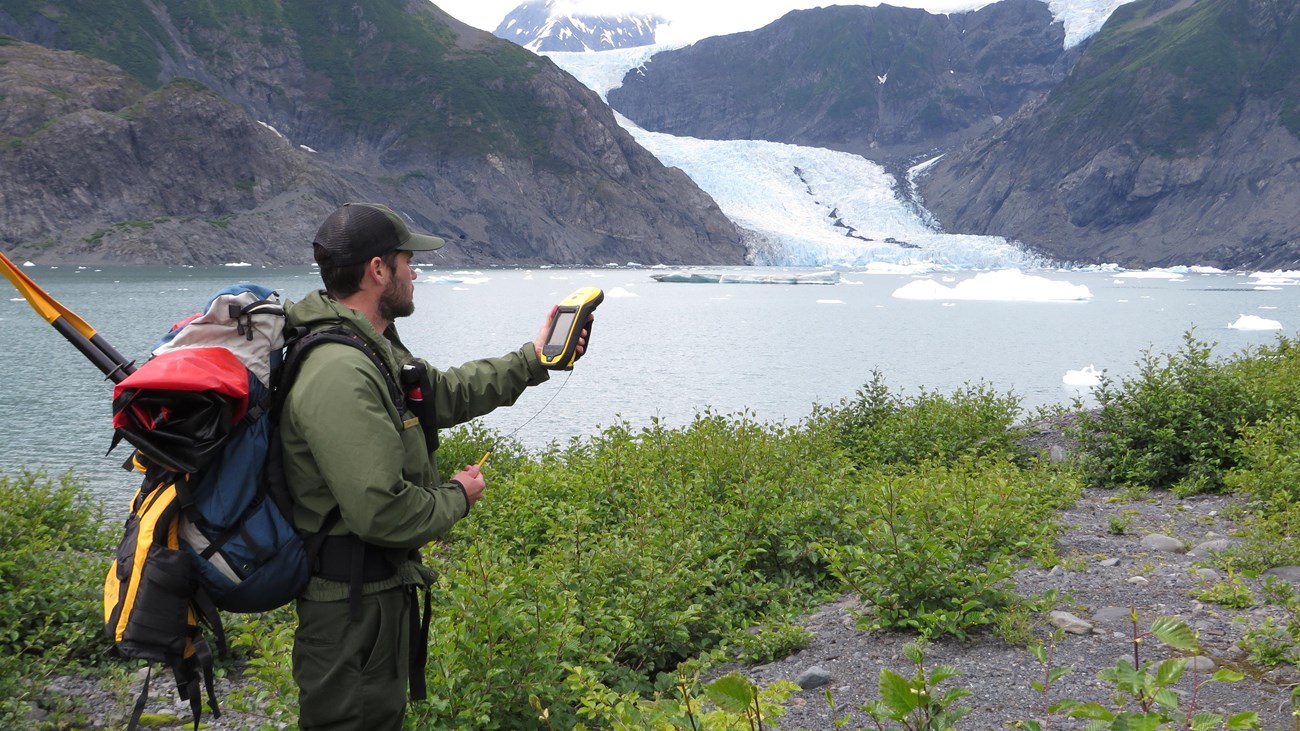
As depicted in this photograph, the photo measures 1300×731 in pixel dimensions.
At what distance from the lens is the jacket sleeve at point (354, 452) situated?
2590mm

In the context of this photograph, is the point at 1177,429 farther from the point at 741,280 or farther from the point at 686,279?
the point at 686,279

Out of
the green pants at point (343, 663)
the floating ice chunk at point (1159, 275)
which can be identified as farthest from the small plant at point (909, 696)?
the floating ice chunk at point (1159, 275)

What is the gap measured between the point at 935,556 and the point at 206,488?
3.59 meters

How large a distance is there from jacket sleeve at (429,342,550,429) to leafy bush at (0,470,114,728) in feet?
9.43

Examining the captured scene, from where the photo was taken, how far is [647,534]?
607cm

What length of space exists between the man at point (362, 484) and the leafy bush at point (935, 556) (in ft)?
8.26

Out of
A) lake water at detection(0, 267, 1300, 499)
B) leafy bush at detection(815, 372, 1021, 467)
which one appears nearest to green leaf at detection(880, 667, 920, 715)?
leafy bush at detection(815, 372, 1021, 467)

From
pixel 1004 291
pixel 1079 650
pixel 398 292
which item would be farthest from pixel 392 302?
pixel 1004 291

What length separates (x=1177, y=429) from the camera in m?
8.95

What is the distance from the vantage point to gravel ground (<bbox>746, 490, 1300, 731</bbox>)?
3.92 m

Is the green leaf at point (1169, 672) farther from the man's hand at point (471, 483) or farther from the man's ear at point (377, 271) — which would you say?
the man's ear at point (377, 271)

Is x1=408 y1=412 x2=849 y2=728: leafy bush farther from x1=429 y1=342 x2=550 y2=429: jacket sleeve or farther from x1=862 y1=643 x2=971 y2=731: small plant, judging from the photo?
x1=862 y1=643 x2=971 y2=731: small plant

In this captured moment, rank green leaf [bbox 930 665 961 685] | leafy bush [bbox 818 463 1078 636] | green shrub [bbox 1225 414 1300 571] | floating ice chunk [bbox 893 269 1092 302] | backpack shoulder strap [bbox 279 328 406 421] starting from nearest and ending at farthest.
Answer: green leaf [bbox 930 665 961 685]
backpack shoulder strap [bbox 279 328 406 421]
leafy bush [bbox 818 463 1078 636]
green shrub [bbox 1225 414 1300 571]
floating ice chunk [bbox 893 269 1092 302]

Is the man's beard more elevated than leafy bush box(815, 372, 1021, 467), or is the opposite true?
the man's beard
